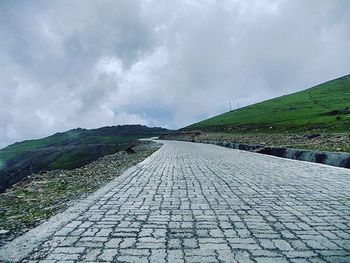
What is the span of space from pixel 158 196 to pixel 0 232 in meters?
4.07

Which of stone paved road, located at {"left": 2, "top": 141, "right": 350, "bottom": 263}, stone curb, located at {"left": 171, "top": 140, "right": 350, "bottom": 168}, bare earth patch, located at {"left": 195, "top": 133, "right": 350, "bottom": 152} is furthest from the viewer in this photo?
bare earth patch, located at {"left": 195, "top": 133, "right": 350, "bottom": 152}

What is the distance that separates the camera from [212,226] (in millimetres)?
6059

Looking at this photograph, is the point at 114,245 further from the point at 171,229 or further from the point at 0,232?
the point at 0,232

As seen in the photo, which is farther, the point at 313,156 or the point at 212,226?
the point at 313,156

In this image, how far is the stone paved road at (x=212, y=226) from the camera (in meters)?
4.71

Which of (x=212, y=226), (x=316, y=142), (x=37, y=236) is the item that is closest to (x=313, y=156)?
(x=316, y=142)

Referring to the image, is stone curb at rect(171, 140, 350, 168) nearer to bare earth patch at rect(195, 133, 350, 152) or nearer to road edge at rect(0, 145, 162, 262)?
bare earth patch at rect(195, 133, 350, 152)

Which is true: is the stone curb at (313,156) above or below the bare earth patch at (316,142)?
below

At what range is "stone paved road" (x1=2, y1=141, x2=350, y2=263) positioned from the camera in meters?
4.71

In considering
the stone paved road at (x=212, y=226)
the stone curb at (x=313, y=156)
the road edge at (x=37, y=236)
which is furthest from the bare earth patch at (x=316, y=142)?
the road edge at (x=37, y=236)

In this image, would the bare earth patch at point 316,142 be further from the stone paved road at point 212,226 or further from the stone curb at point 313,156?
the stone paved road at point 212,226

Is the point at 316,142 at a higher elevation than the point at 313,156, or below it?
higher

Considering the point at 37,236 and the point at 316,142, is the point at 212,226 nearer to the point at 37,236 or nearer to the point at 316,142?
the point at 37,236

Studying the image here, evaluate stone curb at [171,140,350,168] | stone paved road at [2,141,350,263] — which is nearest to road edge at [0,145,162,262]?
stone paved road at [2,141,350,263]
